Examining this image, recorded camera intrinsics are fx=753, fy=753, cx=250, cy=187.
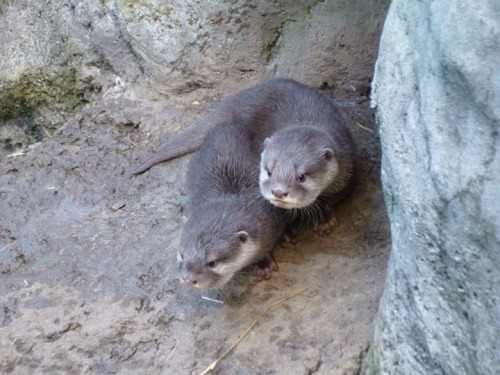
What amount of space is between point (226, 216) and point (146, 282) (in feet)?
1.52

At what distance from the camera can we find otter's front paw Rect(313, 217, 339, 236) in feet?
10.9

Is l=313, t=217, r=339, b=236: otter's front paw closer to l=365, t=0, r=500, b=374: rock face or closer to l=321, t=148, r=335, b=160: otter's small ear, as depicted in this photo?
l=321, t=148, r=335, b=160: otter's small ear

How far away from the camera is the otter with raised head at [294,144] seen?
320 centimetres

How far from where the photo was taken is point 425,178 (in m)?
1.93

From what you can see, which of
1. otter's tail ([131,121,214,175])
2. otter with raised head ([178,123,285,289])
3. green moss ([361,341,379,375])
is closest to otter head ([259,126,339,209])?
otter with raised head ([178,123,285,289])

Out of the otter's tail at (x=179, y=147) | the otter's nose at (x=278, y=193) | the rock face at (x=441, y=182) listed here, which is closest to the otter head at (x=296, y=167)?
the otter's nose at (x=278, y=193)

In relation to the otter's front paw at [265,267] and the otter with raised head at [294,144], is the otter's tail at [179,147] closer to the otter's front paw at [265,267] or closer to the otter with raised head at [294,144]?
the otter with raised head at [294,144]

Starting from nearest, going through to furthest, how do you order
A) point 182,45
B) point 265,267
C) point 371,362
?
point 371,362
point 265,267
point 182,45

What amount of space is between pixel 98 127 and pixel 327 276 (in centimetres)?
178

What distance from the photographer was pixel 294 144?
3.29m

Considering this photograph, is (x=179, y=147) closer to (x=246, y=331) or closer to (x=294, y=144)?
(x=294, y=144)

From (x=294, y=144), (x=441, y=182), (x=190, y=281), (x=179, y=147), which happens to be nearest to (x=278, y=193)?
(x=294, y=144)

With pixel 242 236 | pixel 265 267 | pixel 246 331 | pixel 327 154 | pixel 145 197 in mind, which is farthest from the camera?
pixel 145 197

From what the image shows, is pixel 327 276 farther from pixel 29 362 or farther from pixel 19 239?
pixel 19 239
